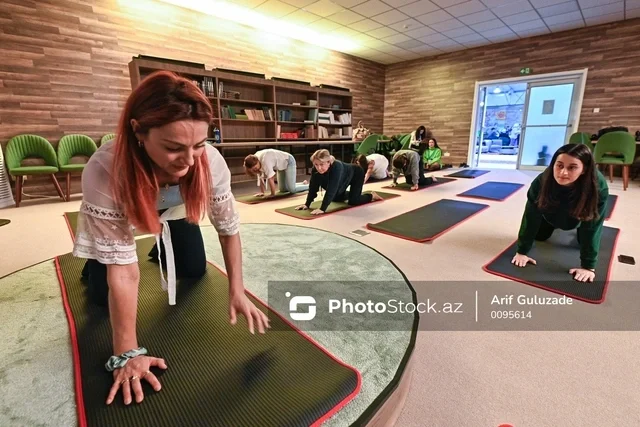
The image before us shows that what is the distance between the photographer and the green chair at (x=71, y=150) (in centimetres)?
380

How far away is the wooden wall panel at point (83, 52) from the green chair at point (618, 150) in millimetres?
6153

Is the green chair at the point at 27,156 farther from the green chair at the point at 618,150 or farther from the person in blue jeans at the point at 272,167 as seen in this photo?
the green chair at the point at 618,150

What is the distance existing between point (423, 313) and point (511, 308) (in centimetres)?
43

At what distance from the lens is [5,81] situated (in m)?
3.57

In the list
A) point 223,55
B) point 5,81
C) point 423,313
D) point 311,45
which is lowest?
point 423,313

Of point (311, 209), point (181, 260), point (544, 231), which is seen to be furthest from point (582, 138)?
point (181, 260)

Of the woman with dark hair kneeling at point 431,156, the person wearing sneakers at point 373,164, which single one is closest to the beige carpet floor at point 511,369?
the person wearing sneakers at point 373,164

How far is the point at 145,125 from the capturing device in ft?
2.33

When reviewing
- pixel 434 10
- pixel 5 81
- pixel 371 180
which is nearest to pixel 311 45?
pixel 434 10

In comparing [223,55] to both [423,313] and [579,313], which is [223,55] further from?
[579,313]

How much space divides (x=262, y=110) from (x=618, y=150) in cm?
576

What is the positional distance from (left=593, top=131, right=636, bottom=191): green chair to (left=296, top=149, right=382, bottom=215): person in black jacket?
395 centimetres

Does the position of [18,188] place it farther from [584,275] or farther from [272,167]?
[584,275]

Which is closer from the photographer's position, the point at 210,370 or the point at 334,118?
the point at 210,370
